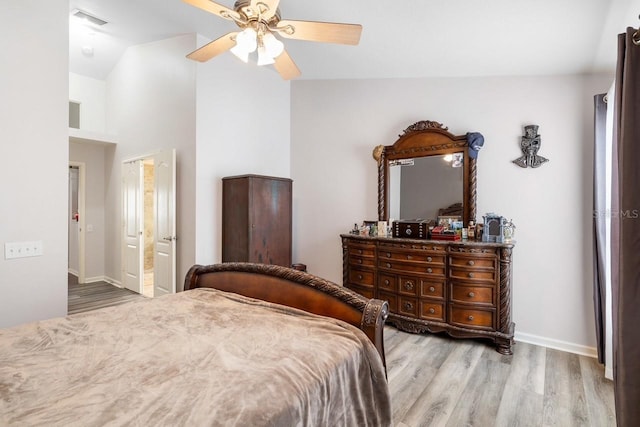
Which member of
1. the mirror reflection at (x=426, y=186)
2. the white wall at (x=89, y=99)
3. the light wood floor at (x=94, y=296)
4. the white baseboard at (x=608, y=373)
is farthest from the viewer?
the white wall at (x=89, y=99)

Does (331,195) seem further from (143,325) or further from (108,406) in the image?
(108,406)

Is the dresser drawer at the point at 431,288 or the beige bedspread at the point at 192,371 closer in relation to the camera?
the beige bedspread at the point at 192,371

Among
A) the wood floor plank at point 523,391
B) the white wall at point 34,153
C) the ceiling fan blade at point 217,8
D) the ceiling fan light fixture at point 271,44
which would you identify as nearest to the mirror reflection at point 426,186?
the wood floor plank at point 523,391

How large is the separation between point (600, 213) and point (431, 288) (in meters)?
1.53

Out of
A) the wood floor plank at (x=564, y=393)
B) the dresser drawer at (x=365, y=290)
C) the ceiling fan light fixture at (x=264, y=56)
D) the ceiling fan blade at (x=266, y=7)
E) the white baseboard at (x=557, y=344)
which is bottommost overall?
the wood floor plank at (x=564, y=393)

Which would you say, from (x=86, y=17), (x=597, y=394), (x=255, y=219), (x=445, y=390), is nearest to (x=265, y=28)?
(x=255, y=219)

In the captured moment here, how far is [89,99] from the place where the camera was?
550cm

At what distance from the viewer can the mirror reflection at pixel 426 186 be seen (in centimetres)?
353

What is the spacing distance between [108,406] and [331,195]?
145 inches

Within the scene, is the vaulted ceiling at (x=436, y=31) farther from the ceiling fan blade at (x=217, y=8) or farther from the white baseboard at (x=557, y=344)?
the white baseboard at (x=557, y=344)

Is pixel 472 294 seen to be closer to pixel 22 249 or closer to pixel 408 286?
pixel 408 286

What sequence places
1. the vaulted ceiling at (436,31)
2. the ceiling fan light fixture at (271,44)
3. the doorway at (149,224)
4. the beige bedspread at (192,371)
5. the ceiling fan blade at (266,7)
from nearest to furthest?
the beige bedspread at (192,371) → the ceiling fan blade at (266,7) → the ceiling fan light fixture at (271,44) → the vaulted ceiling at (436,31) → the doorway at (149,224)

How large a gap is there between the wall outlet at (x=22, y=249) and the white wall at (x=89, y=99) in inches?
158

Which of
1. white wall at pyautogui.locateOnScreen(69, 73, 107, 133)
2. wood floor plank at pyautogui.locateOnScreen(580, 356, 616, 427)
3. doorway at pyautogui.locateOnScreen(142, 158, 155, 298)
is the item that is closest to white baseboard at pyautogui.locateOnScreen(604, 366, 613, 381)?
wood floor plank at pyautogui.locateOnScreen(580, 356, 616, 427)
